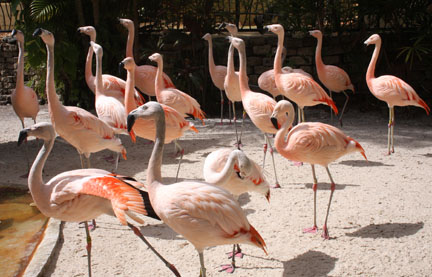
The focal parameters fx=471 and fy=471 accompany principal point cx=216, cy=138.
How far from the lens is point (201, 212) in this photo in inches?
127

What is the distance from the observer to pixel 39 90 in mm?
11039

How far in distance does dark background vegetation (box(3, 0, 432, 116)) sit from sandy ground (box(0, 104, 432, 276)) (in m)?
3.22

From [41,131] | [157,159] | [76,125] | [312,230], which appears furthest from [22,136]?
[312,230]

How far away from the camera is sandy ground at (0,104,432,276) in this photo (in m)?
3.91

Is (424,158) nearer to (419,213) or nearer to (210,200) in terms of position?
(419,213)

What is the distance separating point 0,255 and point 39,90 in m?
7.55

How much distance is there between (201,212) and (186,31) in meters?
7.77

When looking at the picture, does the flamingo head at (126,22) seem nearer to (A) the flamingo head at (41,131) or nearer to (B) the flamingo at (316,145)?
(B) the flamingo at (316,145)

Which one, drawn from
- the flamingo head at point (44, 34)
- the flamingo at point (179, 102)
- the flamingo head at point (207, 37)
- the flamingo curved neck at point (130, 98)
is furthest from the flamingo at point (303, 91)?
the flamingo head at point (44, 34)

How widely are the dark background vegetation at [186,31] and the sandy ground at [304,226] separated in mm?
3216

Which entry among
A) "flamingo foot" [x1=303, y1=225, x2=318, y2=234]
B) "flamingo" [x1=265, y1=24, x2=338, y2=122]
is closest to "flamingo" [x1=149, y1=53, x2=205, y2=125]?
"flamingo" [x1=265, y1=24, x2=338, y2=122]

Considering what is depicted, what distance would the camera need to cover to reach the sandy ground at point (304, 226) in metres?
3.91

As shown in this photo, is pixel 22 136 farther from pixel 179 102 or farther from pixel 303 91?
pixel 303 91

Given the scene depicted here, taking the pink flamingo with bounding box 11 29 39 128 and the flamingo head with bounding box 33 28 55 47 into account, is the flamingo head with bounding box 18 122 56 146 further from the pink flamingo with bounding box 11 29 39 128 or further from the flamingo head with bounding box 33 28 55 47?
the pink flamingo with bounding box 11 29 39 128
